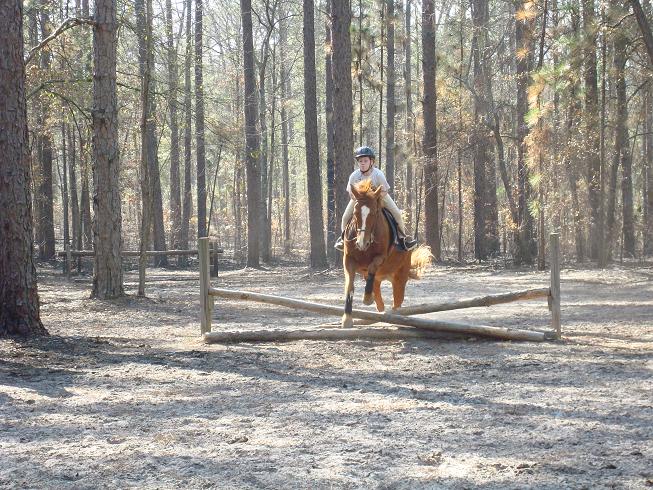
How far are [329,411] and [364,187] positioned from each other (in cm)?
401

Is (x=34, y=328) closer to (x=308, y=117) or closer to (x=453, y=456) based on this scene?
(x=453, y=456)

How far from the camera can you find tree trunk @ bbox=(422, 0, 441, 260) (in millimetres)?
28297

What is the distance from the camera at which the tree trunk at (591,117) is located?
21.5 m

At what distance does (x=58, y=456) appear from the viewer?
5.44 m

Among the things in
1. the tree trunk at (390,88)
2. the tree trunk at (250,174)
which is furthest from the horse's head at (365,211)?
the tree trunk at (390,88)

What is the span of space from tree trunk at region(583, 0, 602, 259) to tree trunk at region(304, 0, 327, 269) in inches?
360

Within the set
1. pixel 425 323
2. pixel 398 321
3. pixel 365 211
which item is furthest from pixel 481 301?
pixel 365 211

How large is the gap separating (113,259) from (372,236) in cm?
735

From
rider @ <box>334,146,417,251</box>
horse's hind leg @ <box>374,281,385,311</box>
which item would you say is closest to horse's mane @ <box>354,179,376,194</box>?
rider @ <box>334,146,417,251</box>

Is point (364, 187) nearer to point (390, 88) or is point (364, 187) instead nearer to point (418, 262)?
point (418, 262)

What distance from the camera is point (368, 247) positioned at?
32.9ft

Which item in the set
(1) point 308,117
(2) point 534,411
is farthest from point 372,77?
(2) point 534,411

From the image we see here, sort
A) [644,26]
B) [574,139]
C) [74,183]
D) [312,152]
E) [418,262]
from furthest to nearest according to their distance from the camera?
1. [74,183]
2. [312,152]
3. [574,139]
4. [644,26]
5. [418,262]

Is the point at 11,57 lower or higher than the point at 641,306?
higher
